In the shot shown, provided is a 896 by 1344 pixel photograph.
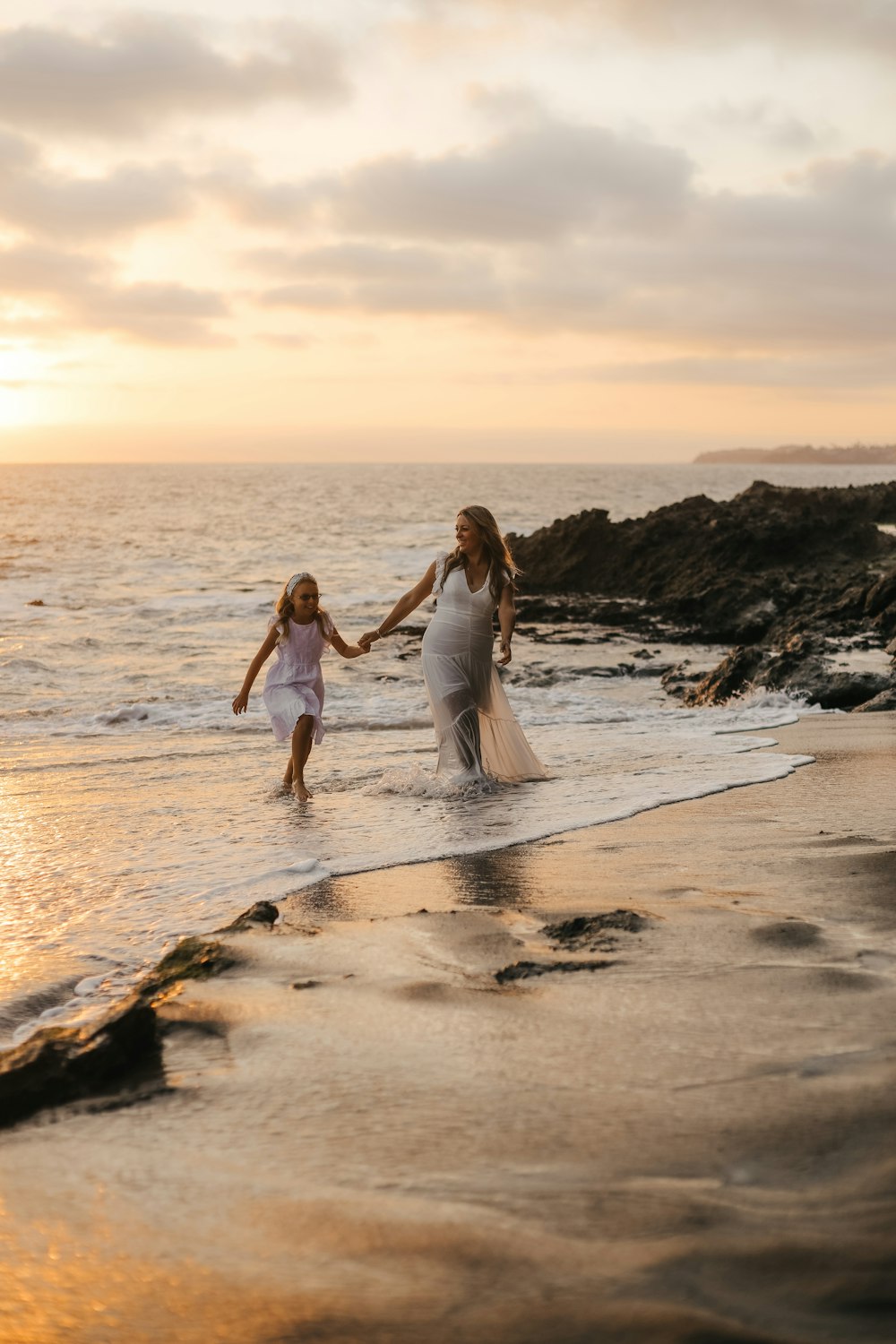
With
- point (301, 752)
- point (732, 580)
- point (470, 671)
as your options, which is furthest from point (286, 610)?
point (732, 580)

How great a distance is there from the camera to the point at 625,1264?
7.13ft

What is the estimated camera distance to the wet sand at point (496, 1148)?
210 cm

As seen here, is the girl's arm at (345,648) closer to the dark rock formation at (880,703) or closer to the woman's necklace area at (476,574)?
the woman's necklace area at (476,574)

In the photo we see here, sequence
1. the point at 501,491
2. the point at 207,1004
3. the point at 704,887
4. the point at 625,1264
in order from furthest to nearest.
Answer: the point at 501,491
the point at 704,887
the point at 207,1004
the point at 625,1264

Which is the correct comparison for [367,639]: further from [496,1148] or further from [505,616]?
[496,1148]

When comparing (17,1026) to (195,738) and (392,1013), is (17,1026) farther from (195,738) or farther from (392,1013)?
(195,738)

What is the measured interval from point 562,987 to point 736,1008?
54cm

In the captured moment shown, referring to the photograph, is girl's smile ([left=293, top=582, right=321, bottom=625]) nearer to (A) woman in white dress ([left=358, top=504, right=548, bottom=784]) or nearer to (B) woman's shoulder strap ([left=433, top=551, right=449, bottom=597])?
(A) woman in white dress ([left=358, top=504, right=548, bottom=784])

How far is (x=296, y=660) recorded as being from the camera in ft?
27.8

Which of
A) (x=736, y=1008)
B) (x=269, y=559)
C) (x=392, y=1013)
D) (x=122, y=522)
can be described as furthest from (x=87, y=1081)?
(x=122, y=522)

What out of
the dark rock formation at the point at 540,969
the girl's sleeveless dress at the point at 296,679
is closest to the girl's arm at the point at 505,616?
the girl's sleeveless dress at the point at 296,679

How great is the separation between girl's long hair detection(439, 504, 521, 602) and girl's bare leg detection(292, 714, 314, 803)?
1309 mm

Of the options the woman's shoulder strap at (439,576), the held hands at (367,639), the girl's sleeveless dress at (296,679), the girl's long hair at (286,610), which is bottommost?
the girl's sleeveless dress at (296,679)

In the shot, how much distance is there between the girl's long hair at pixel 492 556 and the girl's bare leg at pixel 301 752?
→ 131 centimetres
